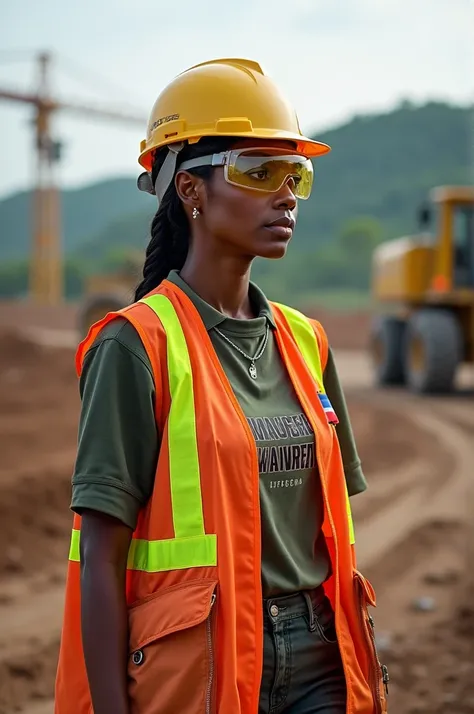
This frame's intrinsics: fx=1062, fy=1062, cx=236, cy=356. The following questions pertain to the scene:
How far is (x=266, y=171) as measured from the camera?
2.16 meters

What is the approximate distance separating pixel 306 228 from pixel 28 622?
93376 mm

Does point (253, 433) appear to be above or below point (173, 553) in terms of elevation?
above

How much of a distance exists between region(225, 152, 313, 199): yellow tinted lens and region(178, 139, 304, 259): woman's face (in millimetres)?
13

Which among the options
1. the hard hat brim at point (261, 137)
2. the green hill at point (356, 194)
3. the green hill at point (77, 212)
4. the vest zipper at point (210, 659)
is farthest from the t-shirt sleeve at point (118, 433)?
the green hill at point (77, 212)

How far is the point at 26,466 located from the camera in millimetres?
9164

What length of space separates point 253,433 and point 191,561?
268 mm

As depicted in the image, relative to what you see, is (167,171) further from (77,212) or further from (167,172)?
(77,212)

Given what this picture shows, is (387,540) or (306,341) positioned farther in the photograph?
(387,540)

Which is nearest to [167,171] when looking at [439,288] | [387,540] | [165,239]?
[165,239]

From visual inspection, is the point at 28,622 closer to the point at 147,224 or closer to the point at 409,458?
the point at 147,224

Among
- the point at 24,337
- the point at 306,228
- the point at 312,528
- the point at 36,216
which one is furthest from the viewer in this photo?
the point at 306,228

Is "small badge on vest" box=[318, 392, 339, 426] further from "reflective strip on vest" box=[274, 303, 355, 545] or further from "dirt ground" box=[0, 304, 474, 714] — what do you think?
"dirt ground" box=[0, 304, 474, 714]

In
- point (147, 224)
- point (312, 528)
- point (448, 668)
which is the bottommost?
point (448, 668)

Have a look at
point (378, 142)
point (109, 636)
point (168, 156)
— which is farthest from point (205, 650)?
point (378, 142)
